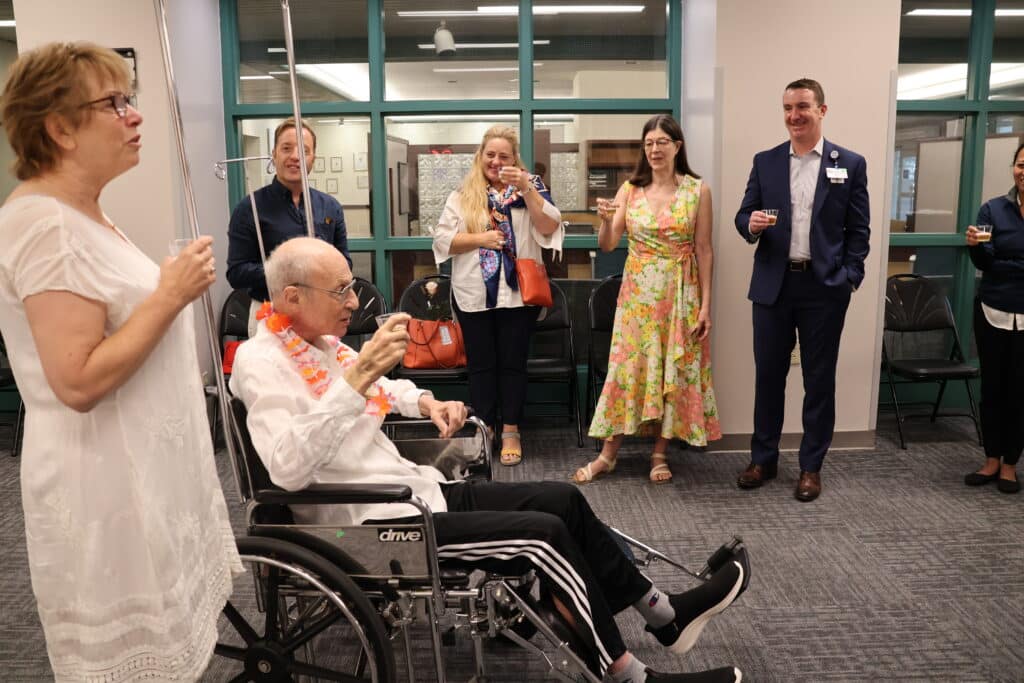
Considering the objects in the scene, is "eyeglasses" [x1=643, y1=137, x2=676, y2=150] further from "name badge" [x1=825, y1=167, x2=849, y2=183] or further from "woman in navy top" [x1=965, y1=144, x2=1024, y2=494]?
"woman in navy top" [x1=965, y1=144, x2=1024, y2=494]

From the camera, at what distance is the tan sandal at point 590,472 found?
13.0 ft

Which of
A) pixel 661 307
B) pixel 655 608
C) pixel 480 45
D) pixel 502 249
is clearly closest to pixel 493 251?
pixel 502 249

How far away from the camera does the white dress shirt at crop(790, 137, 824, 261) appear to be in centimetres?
364

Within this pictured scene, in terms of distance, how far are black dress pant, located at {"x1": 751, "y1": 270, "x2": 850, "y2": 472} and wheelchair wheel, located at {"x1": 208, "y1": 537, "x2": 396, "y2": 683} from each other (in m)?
2.39

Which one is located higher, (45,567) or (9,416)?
(45,567)

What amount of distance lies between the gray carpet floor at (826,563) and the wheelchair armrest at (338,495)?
0.83 metres

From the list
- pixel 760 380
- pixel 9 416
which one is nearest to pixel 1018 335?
pixel 760 380

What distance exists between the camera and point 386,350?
1.75 m

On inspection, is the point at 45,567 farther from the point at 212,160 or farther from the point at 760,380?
the point at 212,160

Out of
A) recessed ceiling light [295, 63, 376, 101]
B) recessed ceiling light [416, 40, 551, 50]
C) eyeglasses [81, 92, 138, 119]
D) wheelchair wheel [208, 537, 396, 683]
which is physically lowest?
wheelchair wheel [208, 537, 396, 683]

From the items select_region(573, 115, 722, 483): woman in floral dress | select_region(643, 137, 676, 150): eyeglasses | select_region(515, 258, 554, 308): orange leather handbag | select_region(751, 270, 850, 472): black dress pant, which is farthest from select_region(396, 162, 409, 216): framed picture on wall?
select_region(751, 270, 850, 472): black dress pant

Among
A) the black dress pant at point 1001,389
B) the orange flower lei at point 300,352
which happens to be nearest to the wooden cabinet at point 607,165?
the black dress pant at point 1001,389

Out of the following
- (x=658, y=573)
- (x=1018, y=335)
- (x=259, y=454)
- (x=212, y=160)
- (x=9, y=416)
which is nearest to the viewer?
(x=259, y=454)

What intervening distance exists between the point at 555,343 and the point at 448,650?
2.64 meters
